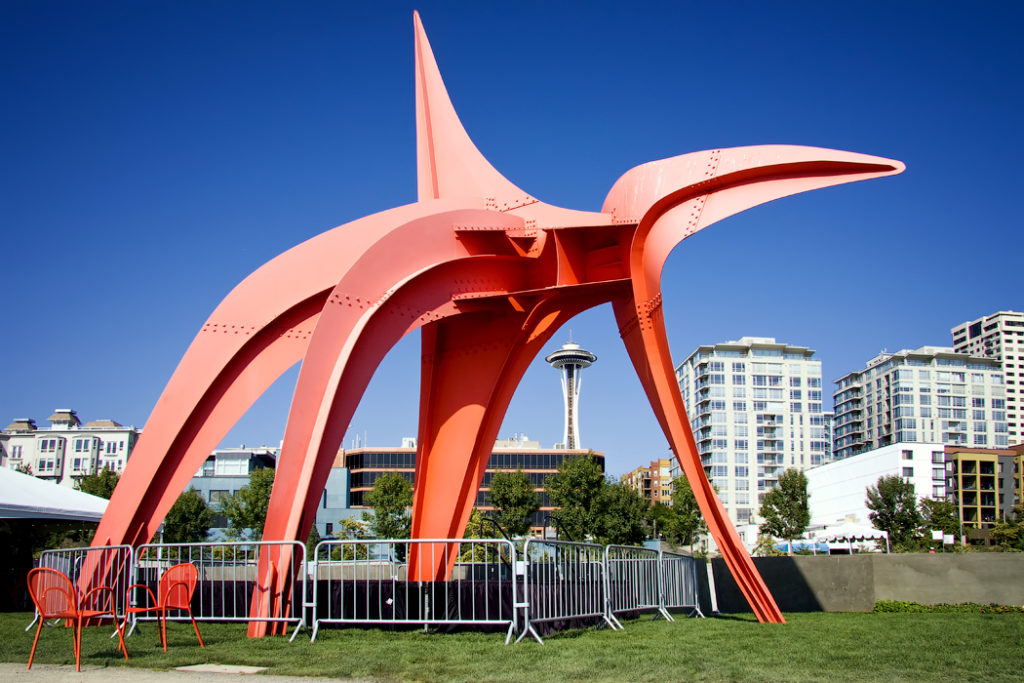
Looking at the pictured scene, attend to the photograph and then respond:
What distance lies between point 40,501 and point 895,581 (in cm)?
1935

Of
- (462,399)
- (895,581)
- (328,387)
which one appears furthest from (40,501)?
(895,581)

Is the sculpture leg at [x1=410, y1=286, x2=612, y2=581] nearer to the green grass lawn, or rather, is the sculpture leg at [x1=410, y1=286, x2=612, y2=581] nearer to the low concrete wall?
the green grass lawn

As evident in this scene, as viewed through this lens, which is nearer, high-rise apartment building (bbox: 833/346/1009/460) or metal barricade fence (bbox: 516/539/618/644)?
metal barricade fence (bbox: 516/539/618/644)

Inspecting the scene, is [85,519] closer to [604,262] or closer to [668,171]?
[604,262]

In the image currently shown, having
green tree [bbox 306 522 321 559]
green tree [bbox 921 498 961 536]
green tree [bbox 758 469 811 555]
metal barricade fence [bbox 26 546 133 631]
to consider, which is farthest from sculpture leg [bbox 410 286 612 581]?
green tree [bbox 758 469 811 555]

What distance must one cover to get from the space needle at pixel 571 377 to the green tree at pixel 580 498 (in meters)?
96.7

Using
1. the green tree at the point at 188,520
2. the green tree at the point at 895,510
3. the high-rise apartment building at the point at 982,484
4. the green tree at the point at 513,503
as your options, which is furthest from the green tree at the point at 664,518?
the high-rise apartment building at the point at 982,484

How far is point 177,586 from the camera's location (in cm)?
1164

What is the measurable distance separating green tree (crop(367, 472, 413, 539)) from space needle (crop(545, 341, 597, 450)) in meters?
95.0

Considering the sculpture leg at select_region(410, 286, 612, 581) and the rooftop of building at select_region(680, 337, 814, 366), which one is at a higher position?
the rooftop of building at select_region(680, 337, 814, 366)

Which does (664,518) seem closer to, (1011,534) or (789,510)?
(789,510)

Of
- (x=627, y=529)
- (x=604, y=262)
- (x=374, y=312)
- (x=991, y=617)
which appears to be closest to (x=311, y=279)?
(x=374, y=312)

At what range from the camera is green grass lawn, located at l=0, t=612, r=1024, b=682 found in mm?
8930

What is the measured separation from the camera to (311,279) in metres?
15.1
